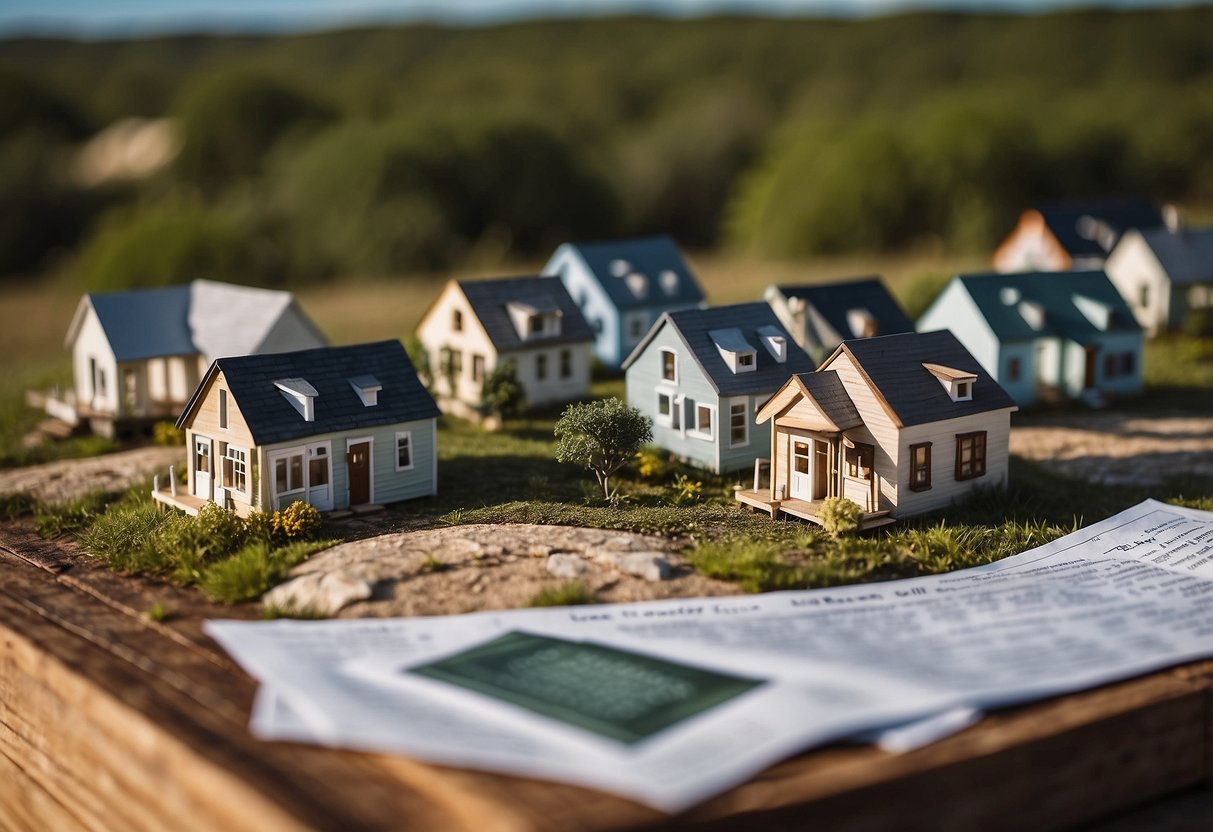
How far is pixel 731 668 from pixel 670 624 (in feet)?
6.05

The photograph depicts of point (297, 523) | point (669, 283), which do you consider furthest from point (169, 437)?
point (669, 283)

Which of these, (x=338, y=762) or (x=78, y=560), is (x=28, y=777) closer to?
(x=78, y=560)

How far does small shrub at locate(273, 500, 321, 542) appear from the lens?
21.3 m

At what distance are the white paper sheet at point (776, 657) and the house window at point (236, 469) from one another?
18.4 feet

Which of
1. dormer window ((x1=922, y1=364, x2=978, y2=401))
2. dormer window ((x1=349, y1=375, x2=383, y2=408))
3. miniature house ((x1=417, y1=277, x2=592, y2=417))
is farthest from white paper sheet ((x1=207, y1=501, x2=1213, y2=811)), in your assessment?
miniature house ((x1=417, y1=277, x2=592, y2=417))

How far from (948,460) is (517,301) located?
46.5ft

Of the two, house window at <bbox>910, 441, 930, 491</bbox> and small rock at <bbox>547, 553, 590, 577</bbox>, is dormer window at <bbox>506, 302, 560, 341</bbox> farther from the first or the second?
small rock at <bbox>547, 553, 590, 577</bbox>

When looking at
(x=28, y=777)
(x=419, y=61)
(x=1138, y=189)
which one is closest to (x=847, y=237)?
(x=1138, y=189)

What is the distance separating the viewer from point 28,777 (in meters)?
17.4

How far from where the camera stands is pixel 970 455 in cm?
2311

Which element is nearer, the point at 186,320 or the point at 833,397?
the point at 833,397

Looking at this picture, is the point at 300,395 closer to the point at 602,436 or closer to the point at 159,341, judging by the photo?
the point at 602,436

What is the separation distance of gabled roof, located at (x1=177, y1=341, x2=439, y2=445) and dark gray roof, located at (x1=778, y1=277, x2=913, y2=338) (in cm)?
1286

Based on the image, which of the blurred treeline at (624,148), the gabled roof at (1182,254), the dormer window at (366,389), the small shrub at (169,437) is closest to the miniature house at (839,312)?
the dormer window at (366,389)
